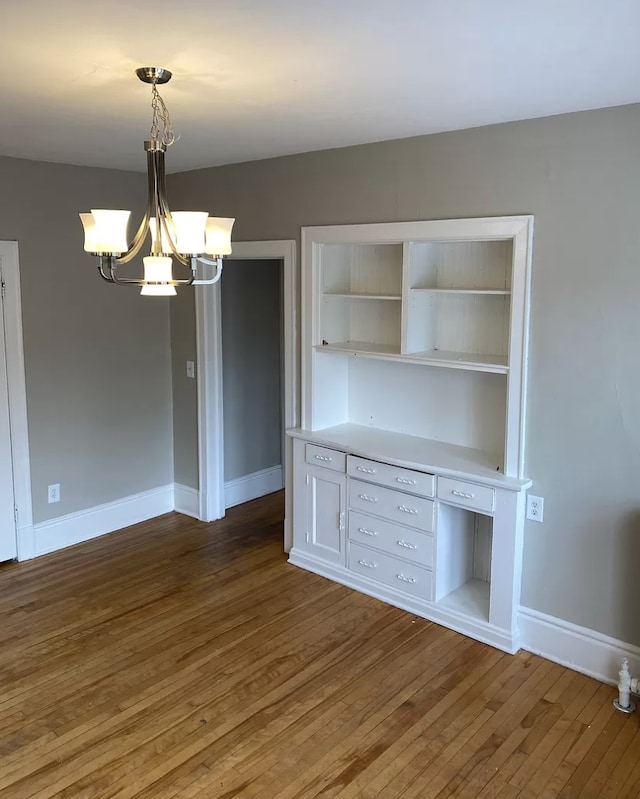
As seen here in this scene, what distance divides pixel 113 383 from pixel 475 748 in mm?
3299

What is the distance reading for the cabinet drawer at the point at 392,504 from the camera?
3.69m

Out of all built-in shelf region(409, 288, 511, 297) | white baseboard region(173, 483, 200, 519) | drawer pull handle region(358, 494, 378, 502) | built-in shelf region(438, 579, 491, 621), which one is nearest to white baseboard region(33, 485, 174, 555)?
white baseboard region(173, 483, 200, 519)

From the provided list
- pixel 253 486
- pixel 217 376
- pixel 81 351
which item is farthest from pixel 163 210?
pixel 253 486

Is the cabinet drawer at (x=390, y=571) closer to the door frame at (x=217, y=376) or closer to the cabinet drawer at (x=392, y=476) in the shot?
the cabinet drawer at (x=392, y=476)

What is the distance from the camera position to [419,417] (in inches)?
161

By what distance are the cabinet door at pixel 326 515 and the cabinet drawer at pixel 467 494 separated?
27.1 inches

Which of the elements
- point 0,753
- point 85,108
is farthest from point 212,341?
point 0,753

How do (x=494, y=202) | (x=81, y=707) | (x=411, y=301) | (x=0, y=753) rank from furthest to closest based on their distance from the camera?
(x=411, y=301)
(x=494, y=202)
(x=81, y=707)
(x=0, y=753)

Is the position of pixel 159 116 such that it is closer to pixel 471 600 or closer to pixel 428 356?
pixel 428 356

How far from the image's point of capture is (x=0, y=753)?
2740 millimetres

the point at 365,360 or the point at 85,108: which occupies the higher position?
the point at 85,108

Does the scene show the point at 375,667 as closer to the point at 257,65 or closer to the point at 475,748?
the point at 475,748

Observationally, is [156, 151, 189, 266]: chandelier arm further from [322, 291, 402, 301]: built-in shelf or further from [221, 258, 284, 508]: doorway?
[221, 258, 284, 508]: doorway

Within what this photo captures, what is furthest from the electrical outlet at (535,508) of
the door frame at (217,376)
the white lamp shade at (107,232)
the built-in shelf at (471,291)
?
the white lamp shade at (107,232)
